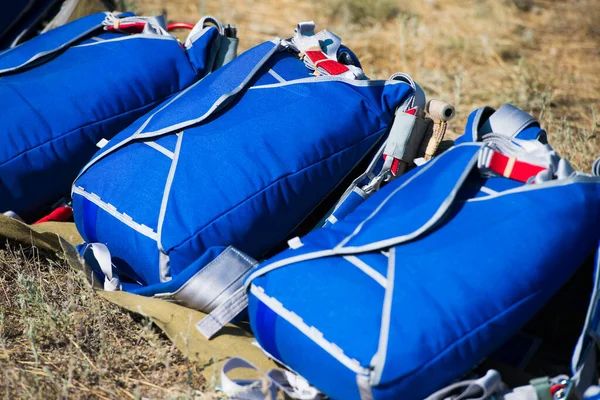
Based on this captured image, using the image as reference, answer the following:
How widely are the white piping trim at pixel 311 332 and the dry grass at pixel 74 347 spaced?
269 mm

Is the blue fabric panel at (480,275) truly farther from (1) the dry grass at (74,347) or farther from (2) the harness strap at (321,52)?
(2) the harness strap at (321,52)

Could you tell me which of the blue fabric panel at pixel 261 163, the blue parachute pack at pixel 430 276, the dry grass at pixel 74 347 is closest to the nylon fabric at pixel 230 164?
the blue fabric panel at pixel 261 163

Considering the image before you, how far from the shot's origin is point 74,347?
2.04 m

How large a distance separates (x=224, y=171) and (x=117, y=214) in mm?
340

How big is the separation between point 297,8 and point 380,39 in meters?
0.85

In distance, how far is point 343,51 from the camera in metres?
2.51

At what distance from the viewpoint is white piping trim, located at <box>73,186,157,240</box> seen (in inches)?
80.7

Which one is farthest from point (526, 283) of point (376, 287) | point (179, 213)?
point (179, 213)

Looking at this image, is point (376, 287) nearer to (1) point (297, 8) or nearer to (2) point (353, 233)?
(2) point (353, 233)

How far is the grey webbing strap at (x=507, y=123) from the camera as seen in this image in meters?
2.11

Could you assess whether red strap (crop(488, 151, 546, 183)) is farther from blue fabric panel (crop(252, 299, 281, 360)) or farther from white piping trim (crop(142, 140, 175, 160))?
white piping trim (crop(142, 140, 175, 160))

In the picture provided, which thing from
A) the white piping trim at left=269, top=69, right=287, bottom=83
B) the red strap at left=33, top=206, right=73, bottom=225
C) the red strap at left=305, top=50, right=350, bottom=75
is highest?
the red strap at left=305, top=50, right=350, bottom=75

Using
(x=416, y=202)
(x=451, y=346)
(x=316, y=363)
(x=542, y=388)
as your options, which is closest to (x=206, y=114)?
(x=416, y=202)

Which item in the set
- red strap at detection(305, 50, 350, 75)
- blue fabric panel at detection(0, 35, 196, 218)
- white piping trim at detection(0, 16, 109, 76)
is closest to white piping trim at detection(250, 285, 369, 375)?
red strap at detection(305, 50, 350, 75)
